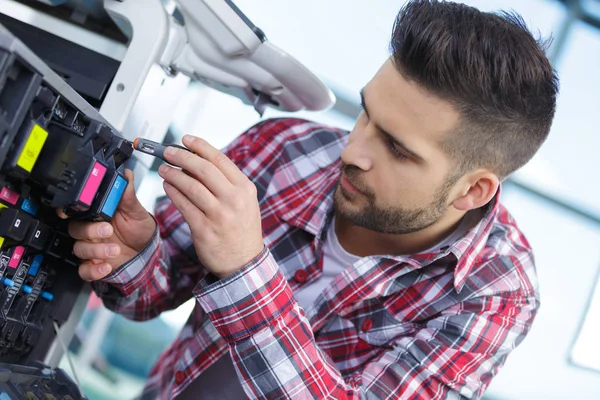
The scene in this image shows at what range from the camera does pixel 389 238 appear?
1.11m

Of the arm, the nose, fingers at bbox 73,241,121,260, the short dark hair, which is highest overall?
the short dark hair

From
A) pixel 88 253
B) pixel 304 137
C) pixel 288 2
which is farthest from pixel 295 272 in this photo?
pixel 288 2

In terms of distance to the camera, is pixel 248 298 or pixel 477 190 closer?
pixel 248 298

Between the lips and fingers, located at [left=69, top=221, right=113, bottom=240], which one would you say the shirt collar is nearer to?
the lips

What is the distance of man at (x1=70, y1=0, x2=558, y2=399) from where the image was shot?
2.59 feet

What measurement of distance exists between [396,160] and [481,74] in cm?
19

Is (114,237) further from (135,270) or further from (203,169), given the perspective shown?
(203,169)

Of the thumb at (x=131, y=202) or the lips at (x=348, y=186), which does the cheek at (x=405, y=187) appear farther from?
the thumb at (x=131, y=202)

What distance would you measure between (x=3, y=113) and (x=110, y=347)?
2.67 m

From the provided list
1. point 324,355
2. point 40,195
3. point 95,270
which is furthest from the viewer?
point 324,355

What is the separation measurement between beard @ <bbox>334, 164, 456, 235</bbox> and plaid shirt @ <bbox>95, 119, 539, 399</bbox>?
0.06 m

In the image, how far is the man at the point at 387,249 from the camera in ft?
2.59

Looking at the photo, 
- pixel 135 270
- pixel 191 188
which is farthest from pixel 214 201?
pixel 135 270

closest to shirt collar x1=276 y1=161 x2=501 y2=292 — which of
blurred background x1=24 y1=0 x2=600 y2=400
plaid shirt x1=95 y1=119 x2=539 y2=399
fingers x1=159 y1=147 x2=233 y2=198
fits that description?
plaid shirt x1=95 y1=119 x2=539 y2=399
